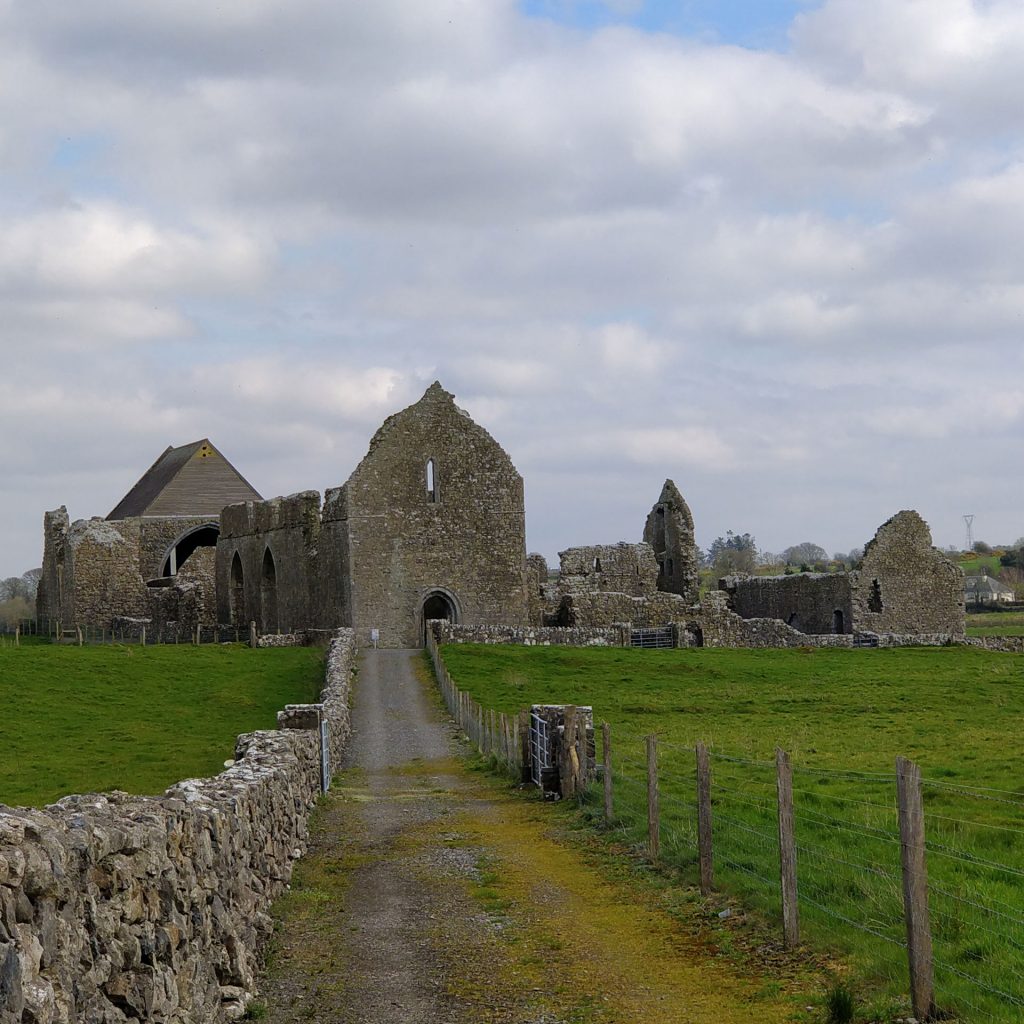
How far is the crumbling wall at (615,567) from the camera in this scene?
2296 inches

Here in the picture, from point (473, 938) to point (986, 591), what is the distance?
4023 inches

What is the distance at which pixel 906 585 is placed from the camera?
194 feet

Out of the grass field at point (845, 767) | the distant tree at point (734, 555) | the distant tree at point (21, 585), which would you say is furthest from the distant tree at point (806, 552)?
the grass field at point (845, 767)

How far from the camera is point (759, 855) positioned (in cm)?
1251

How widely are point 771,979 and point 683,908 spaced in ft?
7.24

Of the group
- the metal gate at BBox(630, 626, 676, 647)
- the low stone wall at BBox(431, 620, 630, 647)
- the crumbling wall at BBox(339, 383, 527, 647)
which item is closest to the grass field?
the low stone wall at BBox(431, 620, 630, 647)

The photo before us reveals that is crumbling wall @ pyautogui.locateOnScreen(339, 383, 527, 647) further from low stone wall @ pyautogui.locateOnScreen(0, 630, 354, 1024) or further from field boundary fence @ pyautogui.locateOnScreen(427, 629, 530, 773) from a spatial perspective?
low stone wall @ pyautogui.locateOnScreen(0, 630, 354, 1024)

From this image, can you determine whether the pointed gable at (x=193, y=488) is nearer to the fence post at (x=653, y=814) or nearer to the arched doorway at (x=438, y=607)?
the arched doorway at (x=438, y=607)

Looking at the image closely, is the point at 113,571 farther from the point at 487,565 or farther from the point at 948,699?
the point at 948,699

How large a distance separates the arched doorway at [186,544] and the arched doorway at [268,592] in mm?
12539

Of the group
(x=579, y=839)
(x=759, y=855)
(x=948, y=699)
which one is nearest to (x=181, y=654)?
(x=948, y=699)

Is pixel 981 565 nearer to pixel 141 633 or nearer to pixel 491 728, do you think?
pixel 141 633

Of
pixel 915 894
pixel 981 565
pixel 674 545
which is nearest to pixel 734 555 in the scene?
pixel 981 565

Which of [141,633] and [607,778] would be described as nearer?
[607,778]
